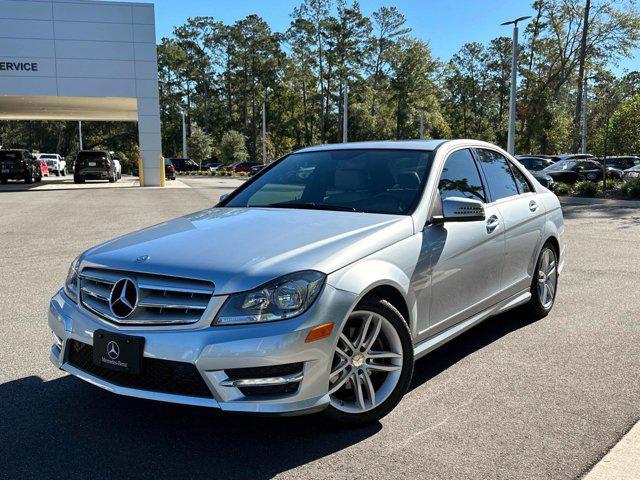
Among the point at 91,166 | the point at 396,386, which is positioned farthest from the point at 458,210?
the point at 91,166

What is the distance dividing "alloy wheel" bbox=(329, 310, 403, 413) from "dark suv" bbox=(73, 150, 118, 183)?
33.2 m

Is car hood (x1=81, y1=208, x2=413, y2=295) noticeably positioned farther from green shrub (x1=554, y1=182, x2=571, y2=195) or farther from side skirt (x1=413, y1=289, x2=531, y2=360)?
green shrub (x1=554, y1=182, x2=571, y2=195)

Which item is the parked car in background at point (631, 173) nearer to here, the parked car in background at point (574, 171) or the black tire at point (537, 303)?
the parked car in background at point (574, 171)

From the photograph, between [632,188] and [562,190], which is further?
[562,190]

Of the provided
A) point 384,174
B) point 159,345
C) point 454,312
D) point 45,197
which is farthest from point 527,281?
point 45,197

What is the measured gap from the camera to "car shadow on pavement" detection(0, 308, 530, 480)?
2.92 metres

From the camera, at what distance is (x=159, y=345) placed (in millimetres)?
2904

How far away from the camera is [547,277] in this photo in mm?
5621

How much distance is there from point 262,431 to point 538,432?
1538 millimetres

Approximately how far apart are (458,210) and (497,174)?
1400 mm

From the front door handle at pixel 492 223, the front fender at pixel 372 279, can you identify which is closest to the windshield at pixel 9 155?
the front door handle at pixel 492 223

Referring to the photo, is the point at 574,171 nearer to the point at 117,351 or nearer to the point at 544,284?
the point at 544,284

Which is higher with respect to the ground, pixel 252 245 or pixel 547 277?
pixel 252 245

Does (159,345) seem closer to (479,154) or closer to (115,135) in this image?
(479,154)
